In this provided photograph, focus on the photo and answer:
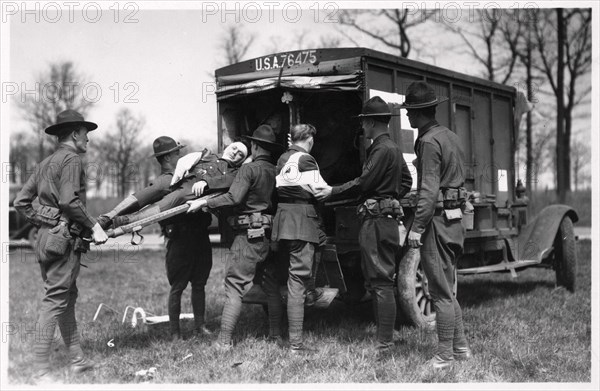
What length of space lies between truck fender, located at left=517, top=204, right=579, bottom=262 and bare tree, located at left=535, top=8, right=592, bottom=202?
1712 millimetres

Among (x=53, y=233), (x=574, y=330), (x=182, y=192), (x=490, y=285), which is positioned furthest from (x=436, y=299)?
(x=490, y=285)

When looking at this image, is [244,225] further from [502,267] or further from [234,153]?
[502,267]

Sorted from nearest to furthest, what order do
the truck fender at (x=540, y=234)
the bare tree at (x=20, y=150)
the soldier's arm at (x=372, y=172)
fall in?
the soldier's arm at (x=372, y=172), the truck fender at (x=540, y=234), the bare tree at (x=20, y=150)

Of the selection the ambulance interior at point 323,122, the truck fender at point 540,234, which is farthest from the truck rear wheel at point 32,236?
the truck fender at point 540,234

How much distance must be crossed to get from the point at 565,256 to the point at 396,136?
383 cm

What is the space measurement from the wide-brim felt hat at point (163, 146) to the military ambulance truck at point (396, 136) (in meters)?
0.78

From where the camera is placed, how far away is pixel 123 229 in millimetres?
5113

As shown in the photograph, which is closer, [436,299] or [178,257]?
[436,299]

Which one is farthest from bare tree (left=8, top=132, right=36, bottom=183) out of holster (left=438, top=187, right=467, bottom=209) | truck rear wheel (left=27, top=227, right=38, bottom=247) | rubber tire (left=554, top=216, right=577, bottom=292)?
rubber tire (left=554, top=216, right=577, bottom=292)

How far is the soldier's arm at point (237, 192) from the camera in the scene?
17.4 ft

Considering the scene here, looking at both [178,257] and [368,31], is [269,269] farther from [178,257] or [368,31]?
[368,31]

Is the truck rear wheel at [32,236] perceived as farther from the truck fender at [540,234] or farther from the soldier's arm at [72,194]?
the truck fender at [540,234]

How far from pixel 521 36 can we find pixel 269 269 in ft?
30.1

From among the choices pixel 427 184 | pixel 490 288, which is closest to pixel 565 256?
pixel 490 288
